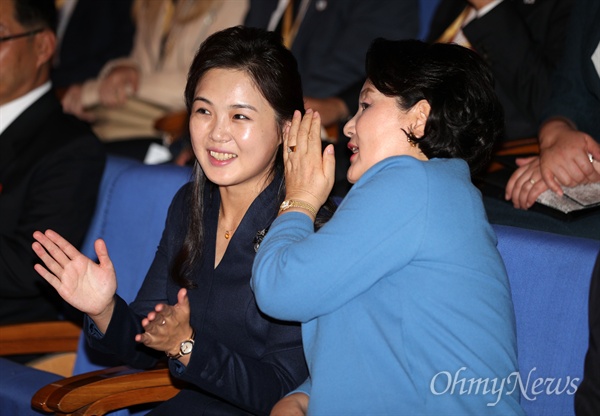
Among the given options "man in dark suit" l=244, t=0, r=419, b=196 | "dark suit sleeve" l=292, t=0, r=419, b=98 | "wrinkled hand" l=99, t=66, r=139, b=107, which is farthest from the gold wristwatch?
"wrinkled hand" l=99, t=66, r=139, b=107

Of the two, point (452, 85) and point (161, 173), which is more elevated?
point (452, 85)

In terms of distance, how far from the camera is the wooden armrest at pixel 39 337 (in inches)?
101

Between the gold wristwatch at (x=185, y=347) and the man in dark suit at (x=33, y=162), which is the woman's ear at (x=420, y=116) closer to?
the gold wristwatch at (x=185, y=347)

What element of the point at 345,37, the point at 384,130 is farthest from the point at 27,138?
the point at 384,130

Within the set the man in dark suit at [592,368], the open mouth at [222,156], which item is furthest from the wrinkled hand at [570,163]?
the open mouth at [222,156]

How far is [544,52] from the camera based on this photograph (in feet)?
9.45

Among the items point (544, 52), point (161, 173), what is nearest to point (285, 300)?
point (161, 173)

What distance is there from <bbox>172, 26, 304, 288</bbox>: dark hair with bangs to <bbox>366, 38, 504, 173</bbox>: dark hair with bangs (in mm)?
328

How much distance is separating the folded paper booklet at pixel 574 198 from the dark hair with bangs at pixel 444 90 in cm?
51

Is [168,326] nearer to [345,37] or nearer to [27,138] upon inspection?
[27,138]

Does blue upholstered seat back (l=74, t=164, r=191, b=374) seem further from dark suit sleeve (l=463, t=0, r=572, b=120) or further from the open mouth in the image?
dark suit sleeve (l=463, t=0, r=572, b=120)

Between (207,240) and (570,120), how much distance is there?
3.81ft

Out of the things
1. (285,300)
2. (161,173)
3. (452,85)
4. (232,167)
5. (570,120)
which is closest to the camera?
(285,300)

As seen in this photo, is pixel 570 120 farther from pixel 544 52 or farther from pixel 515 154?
pixel 544 52
